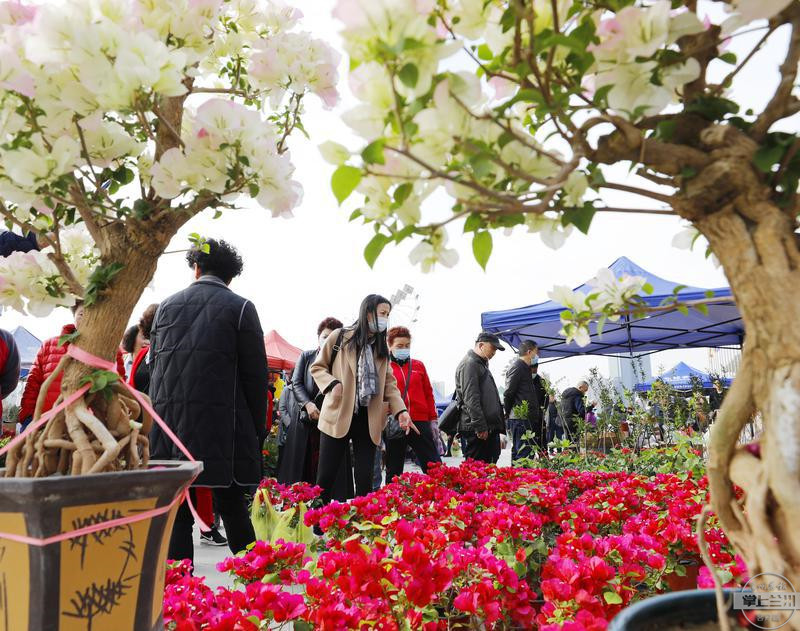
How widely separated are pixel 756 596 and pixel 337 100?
1424 millimetres

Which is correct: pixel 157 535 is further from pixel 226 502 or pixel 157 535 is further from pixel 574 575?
pixel 226 502

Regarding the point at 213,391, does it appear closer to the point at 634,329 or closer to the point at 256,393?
the point at 256,393

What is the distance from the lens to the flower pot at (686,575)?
1.81 meters

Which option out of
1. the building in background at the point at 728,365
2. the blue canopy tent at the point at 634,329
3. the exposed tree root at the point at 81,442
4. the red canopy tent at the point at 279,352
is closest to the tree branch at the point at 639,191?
the building in background at the point at 728,365

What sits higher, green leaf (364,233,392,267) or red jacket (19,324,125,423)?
red jacket (19,324,125,423)

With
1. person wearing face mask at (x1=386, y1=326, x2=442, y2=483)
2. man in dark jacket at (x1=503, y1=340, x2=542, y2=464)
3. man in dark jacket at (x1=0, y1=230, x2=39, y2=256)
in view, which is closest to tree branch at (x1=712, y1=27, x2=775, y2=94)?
man in dark jacket at (x1=0, y1=230, x2=39, y2=256)

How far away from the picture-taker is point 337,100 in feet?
5.16

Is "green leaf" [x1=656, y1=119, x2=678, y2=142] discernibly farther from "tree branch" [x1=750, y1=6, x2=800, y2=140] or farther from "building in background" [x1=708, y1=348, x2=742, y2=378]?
"building in background" [x1=708, y1=348, x2=742, y2=378]

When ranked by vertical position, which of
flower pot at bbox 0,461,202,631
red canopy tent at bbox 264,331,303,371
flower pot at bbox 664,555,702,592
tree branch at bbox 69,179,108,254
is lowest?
flower pot at bbox 664,555,702,592

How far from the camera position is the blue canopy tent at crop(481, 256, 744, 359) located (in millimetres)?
7516

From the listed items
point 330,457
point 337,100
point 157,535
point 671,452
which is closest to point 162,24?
point 337,100

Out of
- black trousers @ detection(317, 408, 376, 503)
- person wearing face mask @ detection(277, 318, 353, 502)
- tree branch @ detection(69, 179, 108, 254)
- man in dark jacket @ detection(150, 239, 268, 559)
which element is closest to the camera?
tree branch @ detection(69, 179, 108, 254)

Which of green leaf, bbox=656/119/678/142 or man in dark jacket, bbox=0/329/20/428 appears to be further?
man in dark jacket, bbox=0/329/20/428

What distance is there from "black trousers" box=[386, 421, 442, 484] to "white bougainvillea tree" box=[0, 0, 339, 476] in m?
3.41
